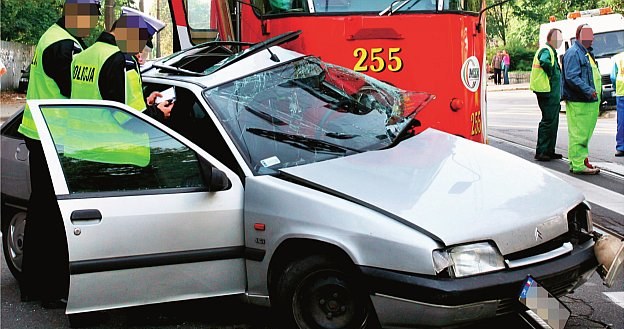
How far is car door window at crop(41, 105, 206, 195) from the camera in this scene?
14.5ft

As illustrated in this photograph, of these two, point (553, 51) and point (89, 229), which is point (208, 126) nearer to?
point (89, 229)

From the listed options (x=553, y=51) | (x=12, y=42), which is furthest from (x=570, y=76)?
(x=12, y=42)

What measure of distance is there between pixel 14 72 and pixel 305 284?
2930 centimetres

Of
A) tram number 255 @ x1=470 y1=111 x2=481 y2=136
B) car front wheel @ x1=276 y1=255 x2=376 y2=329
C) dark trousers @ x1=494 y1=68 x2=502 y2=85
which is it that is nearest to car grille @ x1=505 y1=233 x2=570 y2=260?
car front wheel @ x1=276 y1=255 x2=376 y2=329

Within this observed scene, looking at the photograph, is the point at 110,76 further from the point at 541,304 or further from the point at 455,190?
the point at 541,304

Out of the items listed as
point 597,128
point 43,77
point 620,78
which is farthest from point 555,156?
point 43,77

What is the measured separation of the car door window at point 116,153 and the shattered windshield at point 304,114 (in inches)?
13.5

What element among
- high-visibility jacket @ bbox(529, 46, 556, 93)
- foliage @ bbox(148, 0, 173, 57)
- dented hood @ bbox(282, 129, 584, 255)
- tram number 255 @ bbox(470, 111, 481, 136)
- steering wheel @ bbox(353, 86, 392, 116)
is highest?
foliage @ bbox(148, 0, 173, 57)

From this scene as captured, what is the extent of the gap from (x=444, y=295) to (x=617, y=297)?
196 cm

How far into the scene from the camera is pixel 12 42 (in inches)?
1196

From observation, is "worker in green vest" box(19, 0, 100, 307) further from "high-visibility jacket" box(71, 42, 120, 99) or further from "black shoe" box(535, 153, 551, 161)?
"black shoe" box(535, 153, 551, 161)

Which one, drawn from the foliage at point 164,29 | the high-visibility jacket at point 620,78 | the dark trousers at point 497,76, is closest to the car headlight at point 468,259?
the high-visibility jacket at point 620,78

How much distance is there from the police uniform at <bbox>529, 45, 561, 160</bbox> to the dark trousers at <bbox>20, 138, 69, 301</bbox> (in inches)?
290

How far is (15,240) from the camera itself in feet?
18.6
